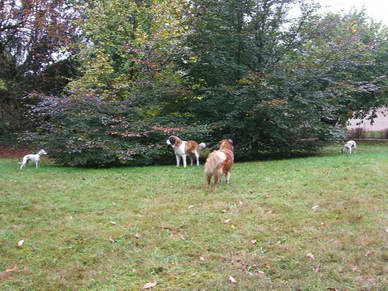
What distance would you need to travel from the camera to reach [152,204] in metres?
6.71

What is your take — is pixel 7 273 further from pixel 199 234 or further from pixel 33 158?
pixel 33 158

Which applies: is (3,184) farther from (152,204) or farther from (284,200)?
(284,200)

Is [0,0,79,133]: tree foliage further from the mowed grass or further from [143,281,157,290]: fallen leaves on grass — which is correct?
[143,281,157,290]: fallen leaves on grass

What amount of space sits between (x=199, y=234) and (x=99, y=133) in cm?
797

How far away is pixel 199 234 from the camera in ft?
16.6

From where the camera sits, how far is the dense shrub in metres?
11.7

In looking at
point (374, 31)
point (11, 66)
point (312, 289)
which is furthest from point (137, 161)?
point (374, 31)

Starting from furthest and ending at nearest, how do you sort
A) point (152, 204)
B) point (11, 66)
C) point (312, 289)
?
point (11, 66)
point (152, 204)
point (312, 289)

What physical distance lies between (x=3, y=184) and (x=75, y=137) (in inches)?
135

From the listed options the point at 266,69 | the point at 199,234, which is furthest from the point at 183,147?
the point at 199,234

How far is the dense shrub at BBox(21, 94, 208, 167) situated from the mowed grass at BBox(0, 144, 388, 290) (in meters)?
3.16

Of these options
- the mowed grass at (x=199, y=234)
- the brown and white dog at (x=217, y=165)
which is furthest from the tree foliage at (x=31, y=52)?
the brown and white dog at (x=217, y=165)

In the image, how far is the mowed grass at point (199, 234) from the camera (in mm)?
3842

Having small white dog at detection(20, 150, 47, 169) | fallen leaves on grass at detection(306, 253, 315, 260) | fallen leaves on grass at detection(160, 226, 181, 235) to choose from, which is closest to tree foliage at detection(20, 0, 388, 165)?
small white dog at detection(20, 150, 47, 169)
